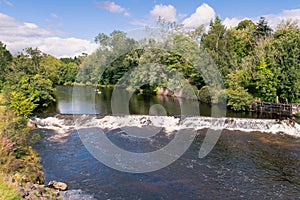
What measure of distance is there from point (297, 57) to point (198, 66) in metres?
12.1

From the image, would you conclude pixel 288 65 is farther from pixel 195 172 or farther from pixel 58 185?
pixel 58 185

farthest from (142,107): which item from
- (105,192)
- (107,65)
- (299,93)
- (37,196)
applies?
(107,65)

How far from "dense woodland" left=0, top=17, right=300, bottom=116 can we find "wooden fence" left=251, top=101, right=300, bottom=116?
35.4 inches

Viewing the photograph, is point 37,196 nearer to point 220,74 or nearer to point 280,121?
point 280,121

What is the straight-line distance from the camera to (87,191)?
1120 centimetres

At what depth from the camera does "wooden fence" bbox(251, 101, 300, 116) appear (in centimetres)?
Result: 2430

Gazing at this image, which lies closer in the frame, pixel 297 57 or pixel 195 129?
pixel 195 129

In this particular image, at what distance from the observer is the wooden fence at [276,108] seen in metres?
24.3

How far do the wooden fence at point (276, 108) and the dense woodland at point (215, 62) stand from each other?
2.95ft

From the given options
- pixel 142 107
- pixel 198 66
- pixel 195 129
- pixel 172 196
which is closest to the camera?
pixel 172 196

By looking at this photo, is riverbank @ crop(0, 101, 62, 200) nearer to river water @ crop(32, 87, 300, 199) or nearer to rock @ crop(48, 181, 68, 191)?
rock @ crop(48, 181, 68, 191)

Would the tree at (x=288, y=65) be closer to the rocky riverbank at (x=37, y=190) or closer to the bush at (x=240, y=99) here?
the bush at (x=240, y=99)

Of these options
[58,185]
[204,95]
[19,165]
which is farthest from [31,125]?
[204,95]

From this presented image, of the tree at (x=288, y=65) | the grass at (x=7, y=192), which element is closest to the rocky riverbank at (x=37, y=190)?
the grass at (x=7, y=192)
